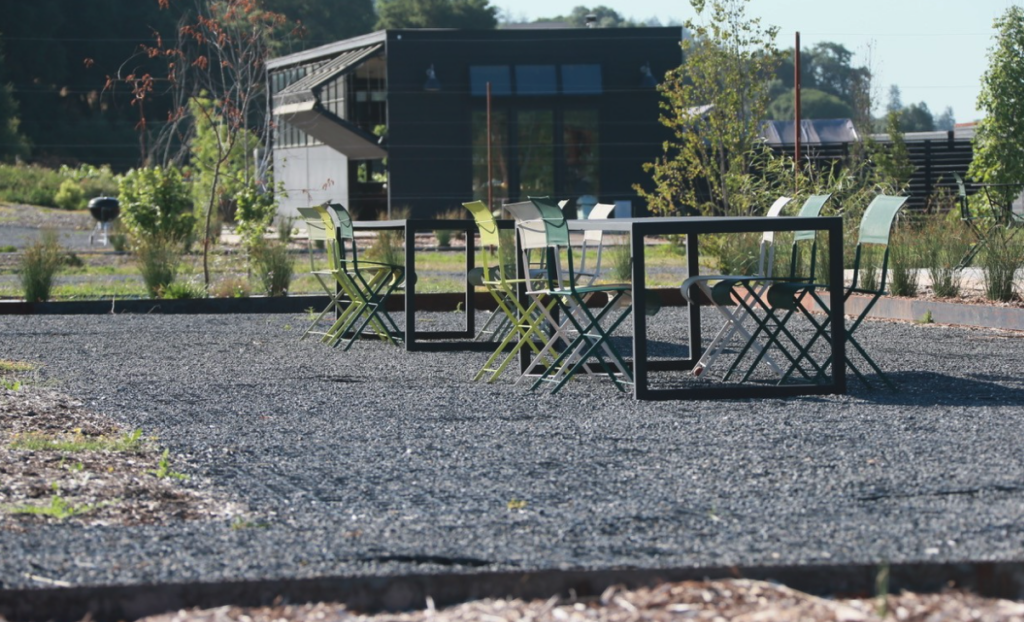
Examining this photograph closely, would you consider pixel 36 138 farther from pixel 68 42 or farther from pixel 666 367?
pixel 666 367

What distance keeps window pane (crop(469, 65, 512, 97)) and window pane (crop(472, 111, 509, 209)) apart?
0.52 m

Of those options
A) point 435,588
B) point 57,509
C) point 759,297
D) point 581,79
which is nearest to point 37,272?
point 759,297

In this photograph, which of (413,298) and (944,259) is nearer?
(413,298)

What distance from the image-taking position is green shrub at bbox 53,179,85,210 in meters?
35.7

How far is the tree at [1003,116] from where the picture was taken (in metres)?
17.6

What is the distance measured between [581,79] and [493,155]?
243 cm

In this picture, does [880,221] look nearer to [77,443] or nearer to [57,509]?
[77,443]

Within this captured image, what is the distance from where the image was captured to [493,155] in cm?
2825

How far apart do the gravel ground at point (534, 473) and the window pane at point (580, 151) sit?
68.9ft

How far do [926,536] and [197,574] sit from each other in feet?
5.96

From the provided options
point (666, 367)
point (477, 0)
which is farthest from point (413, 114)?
point (477, 0)

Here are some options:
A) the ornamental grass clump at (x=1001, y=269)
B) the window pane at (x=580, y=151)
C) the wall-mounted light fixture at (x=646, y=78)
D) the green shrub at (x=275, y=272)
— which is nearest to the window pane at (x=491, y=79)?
the window pane at (x=580, y=151)

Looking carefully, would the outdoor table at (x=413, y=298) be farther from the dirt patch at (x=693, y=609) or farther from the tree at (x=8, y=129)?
the tree at (x=8, y=129)

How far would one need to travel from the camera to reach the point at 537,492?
4.14m
